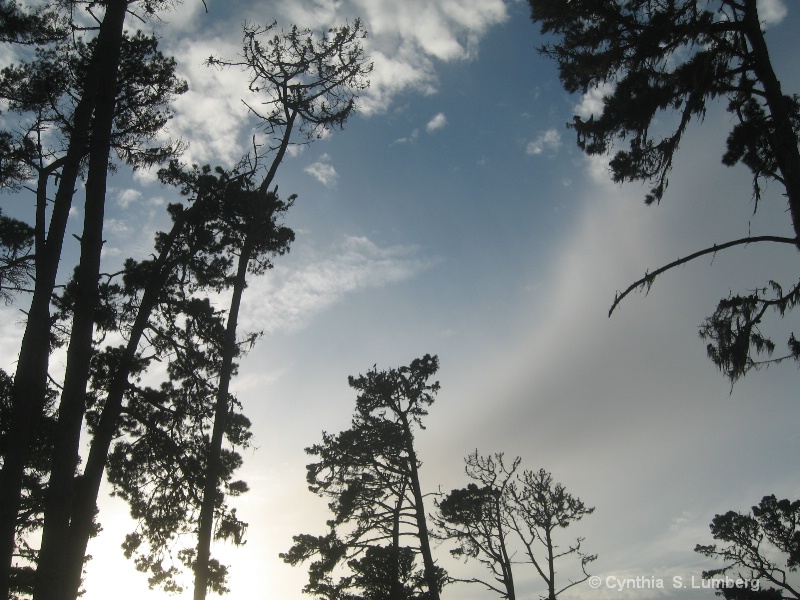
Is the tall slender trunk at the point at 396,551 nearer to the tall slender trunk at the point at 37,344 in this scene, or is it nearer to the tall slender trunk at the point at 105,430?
the tall slender trunk at the point at 105,430

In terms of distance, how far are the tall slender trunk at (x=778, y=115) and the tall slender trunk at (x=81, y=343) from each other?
10.1 metres

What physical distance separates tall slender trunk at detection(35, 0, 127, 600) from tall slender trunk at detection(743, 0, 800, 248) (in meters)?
10.1

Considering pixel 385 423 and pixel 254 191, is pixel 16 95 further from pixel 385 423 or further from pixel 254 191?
pixel 385 423

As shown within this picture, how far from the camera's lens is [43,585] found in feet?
22.6

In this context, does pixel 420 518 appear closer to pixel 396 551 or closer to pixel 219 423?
pixel 396 551

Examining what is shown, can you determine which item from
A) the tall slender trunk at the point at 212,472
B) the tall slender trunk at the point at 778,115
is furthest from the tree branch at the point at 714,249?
the tall slender trunk at the point at 212,472

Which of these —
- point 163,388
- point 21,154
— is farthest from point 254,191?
point 163,388

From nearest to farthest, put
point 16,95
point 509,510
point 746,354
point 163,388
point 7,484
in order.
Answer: point 746,354 → point 7,484 → point 16,95 → point 163,388 → point 509,510

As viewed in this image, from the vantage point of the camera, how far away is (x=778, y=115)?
667cm

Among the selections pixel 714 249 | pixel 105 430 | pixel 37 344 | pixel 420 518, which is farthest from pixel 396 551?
pixel 714 249

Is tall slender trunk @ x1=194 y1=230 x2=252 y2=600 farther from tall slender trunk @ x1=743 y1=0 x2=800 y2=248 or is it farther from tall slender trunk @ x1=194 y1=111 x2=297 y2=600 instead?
tall slender trunk @ x1=743 y1=0 x2=800 y2=248

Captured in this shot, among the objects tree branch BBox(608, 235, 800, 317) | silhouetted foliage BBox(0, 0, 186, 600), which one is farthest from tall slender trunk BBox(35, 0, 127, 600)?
tree branch BBox(608, 235, 800, 317)

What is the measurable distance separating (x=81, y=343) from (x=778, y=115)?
1054cm

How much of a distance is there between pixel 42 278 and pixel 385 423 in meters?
14.4
